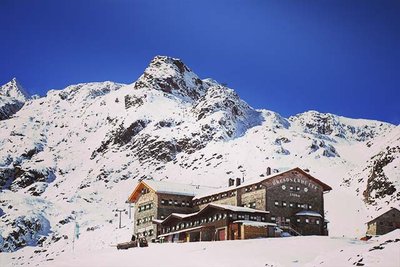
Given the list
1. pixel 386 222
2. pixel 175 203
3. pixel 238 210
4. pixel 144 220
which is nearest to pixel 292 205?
pixel 238 210

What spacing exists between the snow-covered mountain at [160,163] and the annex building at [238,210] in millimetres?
10155

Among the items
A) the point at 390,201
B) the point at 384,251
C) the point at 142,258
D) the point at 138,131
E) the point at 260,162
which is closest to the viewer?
the point at 384,251

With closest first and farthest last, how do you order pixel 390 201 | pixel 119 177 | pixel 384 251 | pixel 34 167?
pixel 384 251 < pixel 390 201 < pixel 119 177 < pixel 34 167

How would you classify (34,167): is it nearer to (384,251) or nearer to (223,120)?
(223,120)

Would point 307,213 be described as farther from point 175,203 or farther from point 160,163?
point 160,163

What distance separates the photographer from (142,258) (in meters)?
45.8

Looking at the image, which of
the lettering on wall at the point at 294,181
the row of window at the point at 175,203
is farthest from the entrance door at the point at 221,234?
the row of window at the point at 175,203

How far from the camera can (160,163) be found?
5994 inches

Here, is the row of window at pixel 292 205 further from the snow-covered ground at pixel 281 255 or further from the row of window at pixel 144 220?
the snow-covered ground at pixel 281 255

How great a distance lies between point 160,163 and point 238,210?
84321 mm

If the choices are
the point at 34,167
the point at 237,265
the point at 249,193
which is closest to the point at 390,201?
the point at 249,193

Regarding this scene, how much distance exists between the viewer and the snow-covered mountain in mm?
106812

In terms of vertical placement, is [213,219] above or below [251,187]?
below

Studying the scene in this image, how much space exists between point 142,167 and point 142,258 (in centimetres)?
10729
